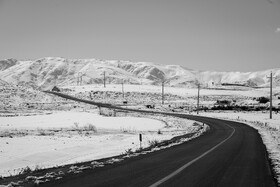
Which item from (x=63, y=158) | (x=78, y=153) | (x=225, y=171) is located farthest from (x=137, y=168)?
(x=78, y=153)

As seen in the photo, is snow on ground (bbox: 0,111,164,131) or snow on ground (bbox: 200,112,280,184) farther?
snow on ground (bbox: 0,111,164,131)

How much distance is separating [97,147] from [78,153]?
9.00 ft

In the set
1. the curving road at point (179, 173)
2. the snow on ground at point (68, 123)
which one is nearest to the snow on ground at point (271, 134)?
the curving road at point (179, 173)

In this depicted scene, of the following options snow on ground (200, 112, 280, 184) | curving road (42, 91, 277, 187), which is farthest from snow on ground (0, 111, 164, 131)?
curving road (42, 91, 277, 187)

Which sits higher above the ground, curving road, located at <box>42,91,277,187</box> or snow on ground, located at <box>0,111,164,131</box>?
curving road, located at <box>42,91,277,187</box>

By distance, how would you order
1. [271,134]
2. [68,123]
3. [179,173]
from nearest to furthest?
[179,173] < [271,134] < [68,123]

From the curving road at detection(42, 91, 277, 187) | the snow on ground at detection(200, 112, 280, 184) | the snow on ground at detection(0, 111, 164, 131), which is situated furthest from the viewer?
the snow on ground at detection(0, 111, 164, 131)

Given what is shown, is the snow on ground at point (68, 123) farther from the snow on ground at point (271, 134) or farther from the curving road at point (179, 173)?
the curving road at point (179, 173)

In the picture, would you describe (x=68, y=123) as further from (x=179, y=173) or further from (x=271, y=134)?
(x=179, y=173)

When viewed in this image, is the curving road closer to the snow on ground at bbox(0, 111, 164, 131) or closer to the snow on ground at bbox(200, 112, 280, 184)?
the snow on ground at bbox(200, 112, 280, 184)

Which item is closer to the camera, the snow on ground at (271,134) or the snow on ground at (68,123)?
the snow on ground at (271,134)

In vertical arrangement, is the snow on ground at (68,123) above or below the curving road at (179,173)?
below

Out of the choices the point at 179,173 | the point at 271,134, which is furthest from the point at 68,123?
the point at 179,173

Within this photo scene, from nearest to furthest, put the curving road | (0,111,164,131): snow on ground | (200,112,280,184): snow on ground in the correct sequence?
the curving road < (200,112,280,184): snow on ground < (0,111,164,131): snow on ground
